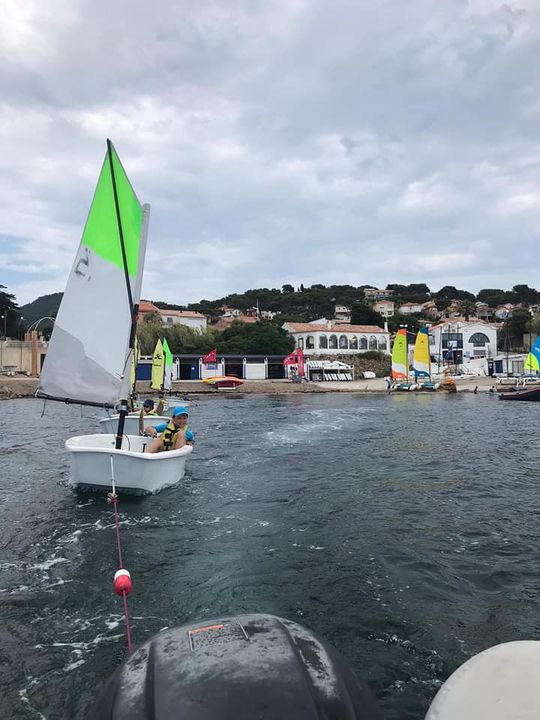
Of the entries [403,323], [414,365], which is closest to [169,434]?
[414,365]

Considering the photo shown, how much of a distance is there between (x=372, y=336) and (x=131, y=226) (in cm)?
8624

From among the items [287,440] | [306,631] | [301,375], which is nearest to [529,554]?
[306,631]

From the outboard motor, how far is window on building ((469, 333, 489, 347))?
345ft

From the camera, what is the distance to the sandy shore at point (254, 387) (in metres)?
58.9

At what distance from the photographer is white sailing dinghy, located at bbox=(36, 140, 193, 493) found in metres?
12.3

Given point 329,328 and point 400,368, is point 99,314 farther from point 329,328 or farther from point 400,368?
point 329,328

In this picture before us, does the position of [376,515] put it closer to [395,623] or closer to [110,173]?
[395,623]

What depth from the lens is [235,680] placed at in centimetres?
282

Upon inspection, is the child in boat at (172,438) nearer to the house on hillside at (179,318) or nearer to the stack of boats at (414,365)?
the stack of boats at (414,365)

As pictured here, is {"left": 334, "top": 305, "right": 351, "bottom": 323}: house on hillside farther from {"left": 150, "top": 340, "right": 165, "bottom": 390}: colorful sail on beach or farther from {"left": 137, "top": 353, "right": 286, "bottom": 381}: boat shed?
{"left": 150, "top": 340, "right": 165, "bottom": 390}: colorful sail on beach

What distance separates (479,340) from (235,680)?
10645cm

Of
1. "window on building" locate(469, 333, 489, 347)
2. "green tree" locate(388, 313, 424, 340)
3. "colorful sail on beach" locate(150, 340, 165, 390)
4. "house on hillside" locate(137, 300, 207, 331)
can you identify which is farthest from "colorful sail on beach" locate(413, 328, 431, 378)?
"green tree" locate(388, 313, 424, 340)

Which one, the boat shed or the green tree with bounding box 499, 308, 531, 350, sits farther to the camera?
the green tree with bounding box 499, 308, 531, 350

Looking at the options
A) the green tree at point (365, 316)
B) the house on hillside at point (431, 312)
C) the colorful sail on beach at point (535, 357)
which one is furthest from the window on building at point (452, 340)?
the house on hillside at point (431, 312)
